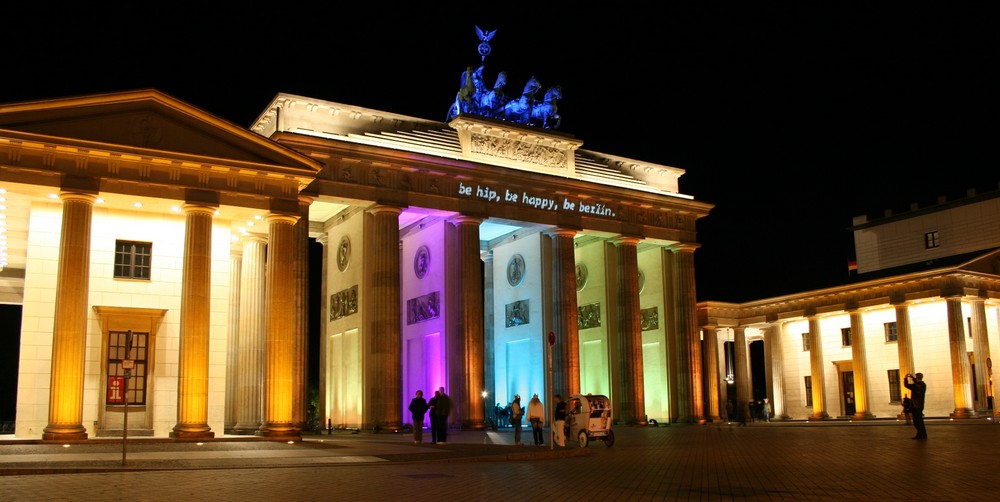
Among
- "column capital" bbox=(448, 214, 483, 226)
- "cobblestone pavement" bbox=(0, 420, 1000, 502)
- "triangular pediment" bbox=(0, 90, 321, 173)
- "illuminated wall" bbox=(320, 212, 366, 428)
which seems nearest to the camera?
"cobblestone pavement" bbox=(0, 420, 1000, 502)

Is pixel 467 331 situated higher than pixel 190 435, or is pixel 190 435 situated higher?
pixel 467 331

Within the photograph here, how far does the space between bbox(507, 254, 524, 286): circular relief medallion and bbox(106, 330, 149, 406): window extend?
79.8ft

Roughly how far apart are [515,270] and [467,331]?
931 centimetres

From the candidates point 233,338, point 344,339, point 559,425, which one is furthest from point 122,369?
point 344,339

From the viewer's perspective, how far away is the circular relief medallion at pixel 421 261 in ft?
151

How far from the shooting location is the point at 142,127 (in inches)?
1118

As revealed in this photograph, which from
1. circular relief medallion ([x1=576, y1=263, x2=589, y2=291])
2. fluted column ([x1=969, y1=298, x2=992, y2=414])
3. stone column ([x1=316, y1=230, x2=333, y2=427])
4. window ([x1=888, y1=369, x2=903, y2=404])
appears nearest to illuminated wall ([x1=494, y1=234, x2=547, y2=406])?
circular relief medallion ([x1=576, y1=263, x2=589, y2=291])

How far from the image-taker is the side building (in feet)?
173

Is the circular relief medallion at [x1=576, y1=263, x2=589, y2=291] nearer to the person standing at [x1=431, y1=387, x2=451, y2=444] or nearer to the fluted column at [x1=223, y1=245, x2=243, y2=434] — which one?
the fluted column at [x1=223, y1=245, x2=243, y2=434]

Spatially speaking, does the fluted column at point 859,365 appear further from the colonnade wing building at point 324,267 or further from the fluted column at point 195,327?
the fluted column at point 195,327

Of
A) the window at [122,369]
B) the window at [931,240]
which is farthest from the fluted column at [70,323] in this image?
the window at [931,240]

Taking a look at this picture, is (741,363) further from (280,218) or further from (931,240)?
(280,218)

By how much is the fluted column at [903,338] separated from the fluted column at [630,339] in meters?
16.3

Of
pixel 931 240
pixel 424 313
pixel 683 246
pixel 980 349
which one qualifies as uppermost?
pixel 931 240
